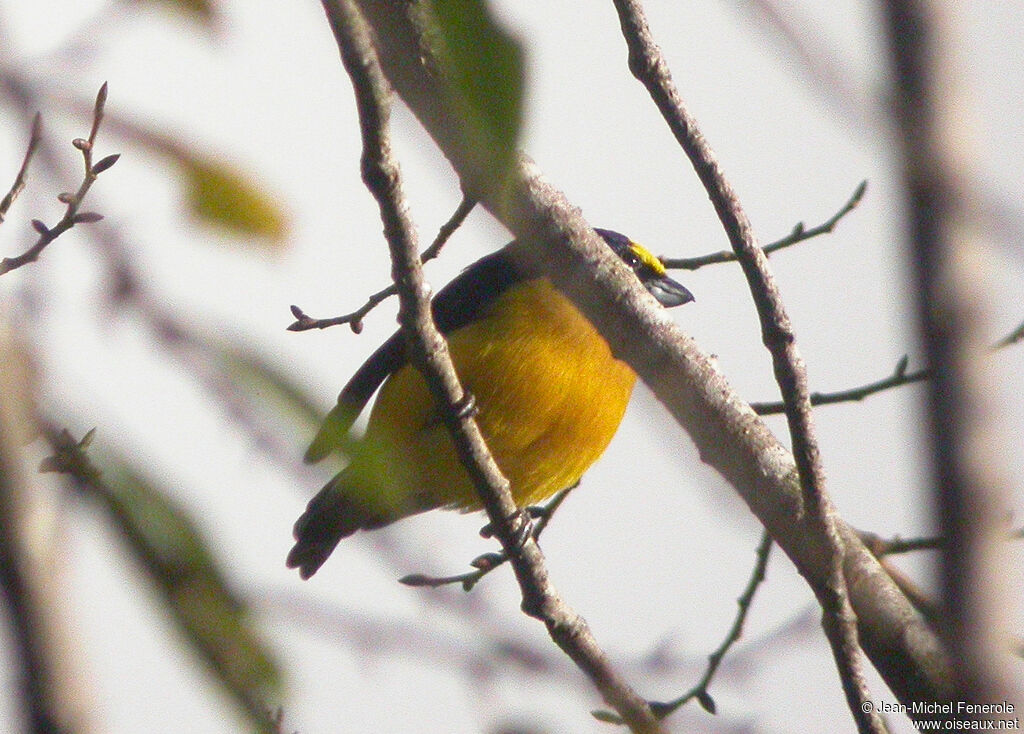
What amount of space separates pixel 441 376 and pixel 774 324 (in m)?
0.83

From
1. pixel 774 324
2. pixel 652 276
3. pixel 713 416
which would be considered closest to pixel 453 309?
pixel 652 276

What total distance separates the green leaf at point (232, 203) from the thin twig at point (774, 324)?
1.89 metres

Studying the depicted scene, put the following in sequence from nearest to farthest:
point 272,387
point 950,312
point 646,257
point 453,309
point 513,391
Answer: point 950,312, point 272,387, point 513,391, point 453,309, point 646,257

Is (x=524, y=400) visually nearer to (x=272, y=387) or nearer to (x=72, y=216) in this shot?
(x=72, y=216)

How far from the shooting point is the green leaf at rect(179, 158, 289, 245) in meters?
1.05

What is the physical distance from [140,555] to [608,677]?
2.50 metres

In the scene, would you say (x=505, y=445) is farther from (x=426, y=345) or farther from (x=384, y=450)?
(x=384, y=450)

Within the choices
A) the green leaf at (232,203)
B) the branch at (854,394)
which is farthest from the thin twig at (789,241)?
the green leaf at (232,203)

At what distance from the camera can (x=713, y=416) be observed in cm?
340

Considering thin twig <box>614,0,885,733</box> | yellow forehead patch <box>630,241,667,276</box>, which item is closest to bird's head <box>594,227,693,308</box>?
yellow forehead patch <box>630,241,667,276</box>

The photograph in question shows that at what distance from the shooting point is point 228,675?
79 cm

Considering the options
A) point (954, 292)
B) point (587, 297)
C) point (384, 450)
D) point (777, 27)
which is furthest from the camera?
point (587, 297)

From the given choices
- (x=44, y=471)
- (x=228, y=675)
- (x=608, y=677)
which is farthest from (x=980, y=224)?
(x=608, y=677)

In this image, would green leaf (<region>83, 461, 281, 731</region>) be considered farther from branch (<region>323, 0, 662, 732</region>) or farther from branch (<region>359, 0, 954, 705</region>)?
branch (<region>359, 0, 954, 705</region>)
